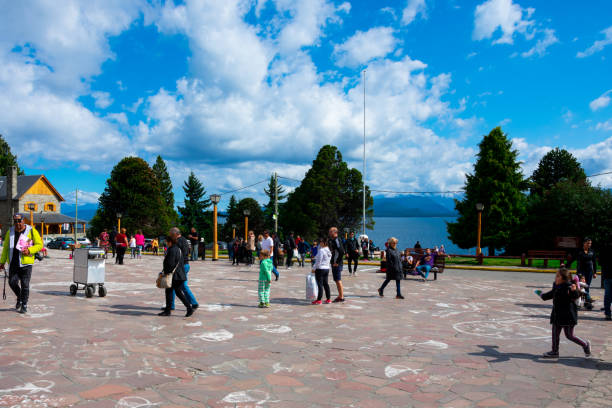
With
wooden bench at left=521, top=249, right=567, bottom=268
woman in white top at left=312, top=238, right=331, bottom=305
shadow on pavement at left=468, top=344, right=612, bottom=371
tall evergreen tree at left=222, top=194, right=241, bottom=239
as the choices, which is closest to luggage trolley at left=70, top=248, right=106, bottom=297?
woman in white top at left=312, top=238, right=331, bottom=305

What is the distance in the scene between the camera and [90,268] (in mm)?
10141

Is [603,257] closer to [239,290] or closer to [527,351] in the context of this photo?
[527,351]

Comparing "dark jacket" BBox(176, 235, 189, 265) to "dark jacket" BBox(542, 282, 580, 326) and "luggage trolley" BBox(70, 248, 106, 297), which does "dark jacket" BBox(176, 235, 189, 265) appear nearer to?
"luggage trolley" BBox(70, 248, 106, 297)

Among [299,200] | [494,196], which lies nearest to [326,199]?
[299,200]

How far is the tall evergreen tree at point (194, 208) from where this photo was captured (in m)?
85.5

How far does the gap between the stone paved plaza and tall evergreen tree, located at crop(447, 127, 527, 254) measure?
30117mm

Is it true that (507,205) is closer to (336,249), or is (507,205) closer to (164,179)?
(336,249)

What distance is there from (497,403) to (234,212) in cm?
8624

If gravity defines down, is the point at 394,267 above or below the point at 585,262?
below

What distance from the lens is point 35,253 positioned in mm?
8094

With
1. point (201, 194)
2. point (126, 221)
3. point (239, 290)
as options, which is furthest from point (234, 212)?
point (239, 290)

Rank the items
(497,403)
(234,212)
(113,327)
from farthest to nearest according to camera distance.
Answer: (234,212)
(113,327)
(497,403)

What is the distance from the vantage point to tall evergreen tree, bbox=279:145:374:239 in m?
50.9

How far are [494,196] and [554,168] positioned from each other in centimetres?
2210
